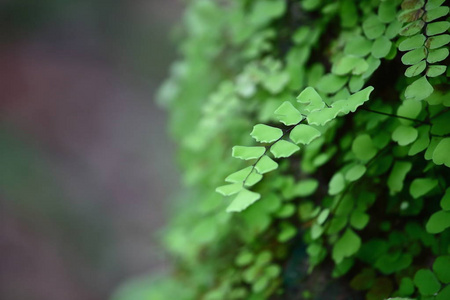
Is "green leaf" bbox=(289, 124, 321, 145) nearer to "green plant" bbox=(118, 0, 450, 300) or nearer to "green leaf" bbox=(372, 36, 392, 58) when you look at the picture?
"green plant" bbox=(118, 0, 450, 300)

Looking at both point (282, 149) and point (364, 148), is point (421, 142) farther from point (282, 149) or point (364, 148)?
point (282, 149)

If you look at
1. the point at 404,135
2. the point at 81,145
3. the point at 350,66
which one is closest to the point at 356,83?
the point at 350,66

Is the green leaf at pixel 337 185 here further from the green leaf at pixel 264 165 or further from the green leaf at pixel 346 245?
the green leaf at pixel 264 165

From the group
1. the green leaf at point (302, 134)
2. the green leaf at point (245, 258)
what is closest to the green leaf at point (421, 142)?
the green leaf at point (302, 134)

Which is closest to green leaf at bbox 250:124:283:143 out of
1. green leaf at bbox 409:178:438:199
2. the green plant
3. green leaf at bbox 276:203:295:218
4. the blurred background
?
the green plant

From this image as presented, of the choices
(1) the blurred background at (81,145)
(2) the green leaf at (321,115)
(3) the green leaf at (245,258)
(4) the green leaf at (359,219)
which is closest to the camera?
(2) the green leaf at (321,115)

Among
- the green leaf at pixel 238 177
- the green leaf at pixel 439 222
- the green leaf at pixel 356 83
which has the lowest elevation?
the green leaf at pixel 439 222

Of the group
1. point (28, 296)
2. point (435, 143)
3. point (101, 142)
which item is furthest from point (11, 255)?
point (435, 143)

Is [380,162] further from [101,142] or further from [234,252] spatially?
[101,142]
